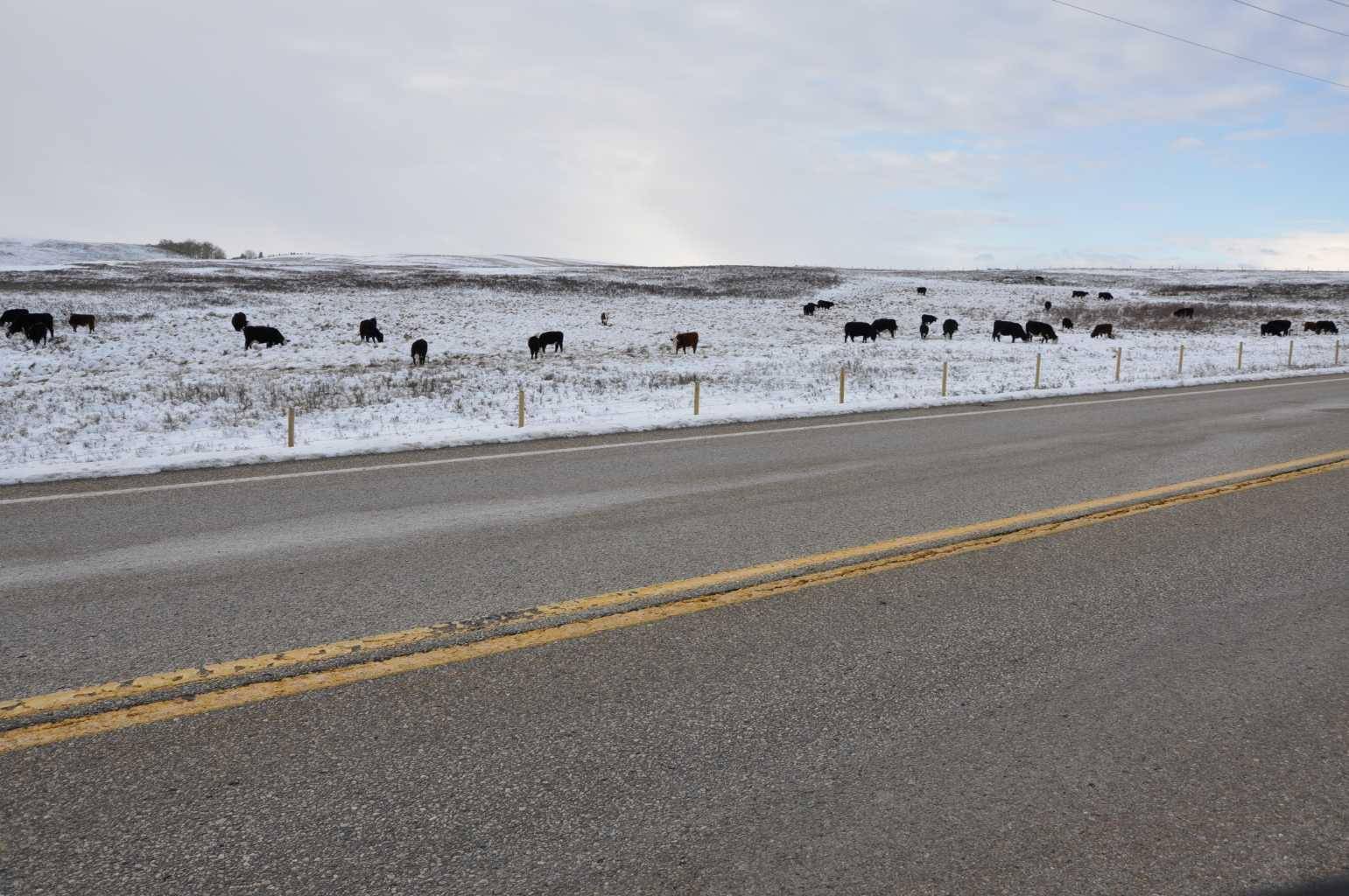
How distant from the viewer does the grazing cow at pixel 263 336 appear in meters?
29.0

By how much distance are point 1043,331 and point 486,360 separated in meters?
23.4

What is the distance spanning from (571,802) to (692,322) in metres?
40.2

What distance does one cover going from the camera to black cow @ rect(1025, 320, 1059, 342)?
3697 cm

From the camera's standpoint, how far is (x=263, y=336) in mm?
29422

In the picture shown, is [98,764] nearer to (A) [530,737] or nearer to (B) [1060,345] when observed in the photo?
(A) [530,737]

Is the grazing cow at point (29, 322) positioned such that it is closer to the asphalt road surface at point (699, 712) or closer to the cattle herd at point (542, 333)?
the cattle herd at point (542, 333)

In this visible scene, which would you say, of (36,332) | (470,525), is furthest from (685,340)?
(470,525)

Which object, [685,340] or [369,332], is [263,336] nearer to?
[369,332]

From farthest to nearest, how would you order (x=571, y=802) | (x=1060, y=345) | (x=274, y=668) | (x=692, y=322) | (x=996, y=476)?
(x=692, y=322) → (x=1060, y=345) → (x=996, y=476) → (x=274, y=668) → (x=571, y=802)

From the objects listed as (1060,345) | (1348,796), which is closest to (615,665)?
(1348,796)

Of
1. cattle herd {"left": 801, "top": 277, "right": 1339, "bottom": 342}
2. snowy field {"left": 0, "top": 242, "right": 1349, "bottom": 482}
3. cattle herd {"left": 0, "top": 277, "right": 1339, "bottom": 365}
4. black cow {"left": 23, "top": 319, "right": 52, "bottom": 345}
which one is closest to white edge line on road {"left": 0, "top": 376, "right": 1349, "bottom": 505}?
snowy field {"left": 0, "top": 242, "right": 1349, "bottom": 482}

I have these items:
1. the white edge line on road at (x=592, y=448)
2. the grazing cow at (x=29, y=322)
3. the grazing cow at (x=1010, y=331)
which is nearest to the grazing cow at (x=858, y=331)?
the grazing cow at (x=1010, y=331)

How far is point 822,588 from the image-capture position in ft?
17.9

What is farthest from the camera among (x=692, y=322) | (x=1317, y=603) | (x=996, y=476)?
(x=692, y=322)
